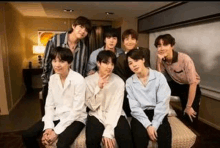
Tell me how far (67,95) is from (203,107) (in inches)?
89.2

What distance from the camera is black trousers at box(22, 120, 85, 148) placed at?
136 centimetres

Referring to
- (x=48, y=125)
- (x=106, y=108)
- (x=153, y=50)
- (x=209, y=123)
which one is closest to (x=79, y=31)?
(x=106, y=108)

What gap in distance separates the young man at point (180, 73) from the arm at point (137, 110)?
617 mm

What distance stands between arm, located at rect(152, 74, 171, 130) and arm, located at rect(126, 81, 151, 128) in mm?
65

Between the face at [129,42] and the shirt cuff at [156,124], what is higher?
the face at [129,42]

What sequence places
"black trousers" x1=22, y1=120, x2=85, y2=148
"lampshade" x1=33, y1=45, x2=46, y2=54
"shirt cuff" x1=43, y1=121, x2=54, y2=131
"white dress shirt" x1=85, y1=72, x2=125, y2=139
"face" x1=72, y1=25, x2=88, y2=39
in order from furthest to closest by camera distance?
"lampshade" x1=33, y1=45, x2=46, y2=54 < "face" x1=72, y1=25, x2=88, y2=39 < "white dress shirt" x1=85, y1=72, x2=125, y2=139 < "shirt cuff" x1=43, y1=121, x2=54, y2=131 < "black trousers" x1=22, y1=120, x2=85, y2=148

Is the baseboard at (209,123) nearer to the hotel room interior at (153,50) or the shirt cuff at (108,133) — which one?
the hotel room interior at (153,50)

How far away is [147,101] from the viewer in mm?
1587

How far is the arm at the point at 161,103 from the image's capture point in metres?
1.49

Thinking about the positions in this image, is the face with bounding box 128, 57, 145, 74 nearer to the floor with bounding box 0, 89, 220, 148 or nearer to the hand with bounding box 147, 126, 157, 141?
the hand with bounding box 147, 126, 157, 141

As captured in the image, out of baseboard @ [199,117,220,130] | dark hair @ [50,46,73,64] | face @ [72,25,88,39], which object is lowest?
baseboard @ [199,117,220,130]

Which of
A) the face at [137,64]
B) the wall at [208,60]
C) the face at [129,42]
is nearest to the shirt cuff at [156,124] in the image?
the face at [137,64]

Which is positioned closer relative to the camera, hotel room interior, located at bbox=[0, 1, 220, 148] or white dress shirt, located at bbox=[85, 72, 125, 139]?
white dress shirt, located at bbox=[85, 72, 125, 139]

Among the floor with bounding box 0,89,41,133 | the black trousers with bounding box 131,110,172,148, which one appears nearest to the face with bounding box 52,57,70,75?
the black trousers with bounding box 131,110,172,148
